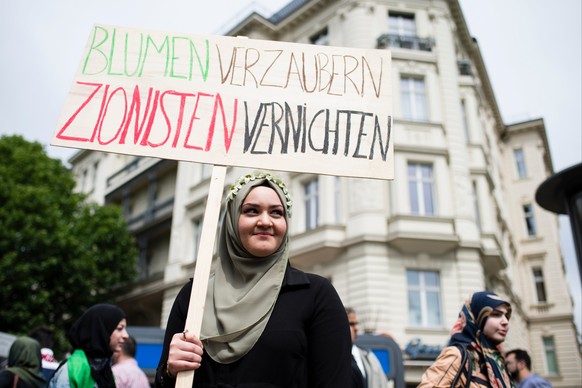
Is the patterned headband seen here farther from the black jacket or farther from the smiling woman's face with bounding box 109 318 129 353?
the smiling woman's face with bounding box 109 318 129 353

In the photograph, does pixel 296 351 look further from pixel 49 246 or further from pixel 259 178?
pixel 49 246

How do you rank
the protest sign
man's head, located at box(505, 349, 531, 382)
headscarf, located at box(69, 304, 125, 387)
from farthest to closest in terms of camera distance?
man's head, located at box(505, 349, 531, 382) < headscarf, located at box(69, 304, 125, 387) < the protest sign

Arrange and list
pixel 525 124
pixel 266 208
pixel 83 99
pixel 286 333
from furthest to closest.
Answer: pixel 525 124 < pixel 83 99 < pixel 266 208 < pixel 286 333

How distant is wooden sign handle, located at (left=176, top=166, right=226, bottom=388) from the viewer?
67.7 inches

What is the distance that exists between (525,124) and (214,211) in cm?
3281

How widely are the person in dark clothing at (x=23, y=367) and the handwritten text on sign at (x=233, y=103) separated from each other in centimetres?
219

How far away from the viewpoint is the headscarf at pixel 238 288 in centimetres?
176

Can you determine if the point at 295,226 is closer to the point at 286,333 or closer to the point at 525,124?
the point at 286,333

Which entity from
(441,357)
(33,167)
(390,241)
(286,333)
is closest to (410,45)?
(390,241)

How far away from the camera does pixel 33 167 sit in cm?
2005

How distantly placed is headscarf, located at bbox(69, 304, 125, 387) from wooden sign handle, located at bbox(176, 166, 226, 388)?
1762 millimetres

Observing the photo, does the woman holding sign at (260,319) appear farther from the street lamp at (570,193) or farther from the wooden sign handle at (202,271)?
the street lamp at (570,193)

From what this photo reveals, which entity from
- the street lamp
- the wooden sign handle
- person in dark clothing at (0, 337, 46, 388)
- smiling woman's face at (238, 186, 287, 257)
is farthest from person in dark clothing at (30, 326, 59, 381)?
the street lamp

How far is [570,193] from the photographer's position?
605 centimetres
